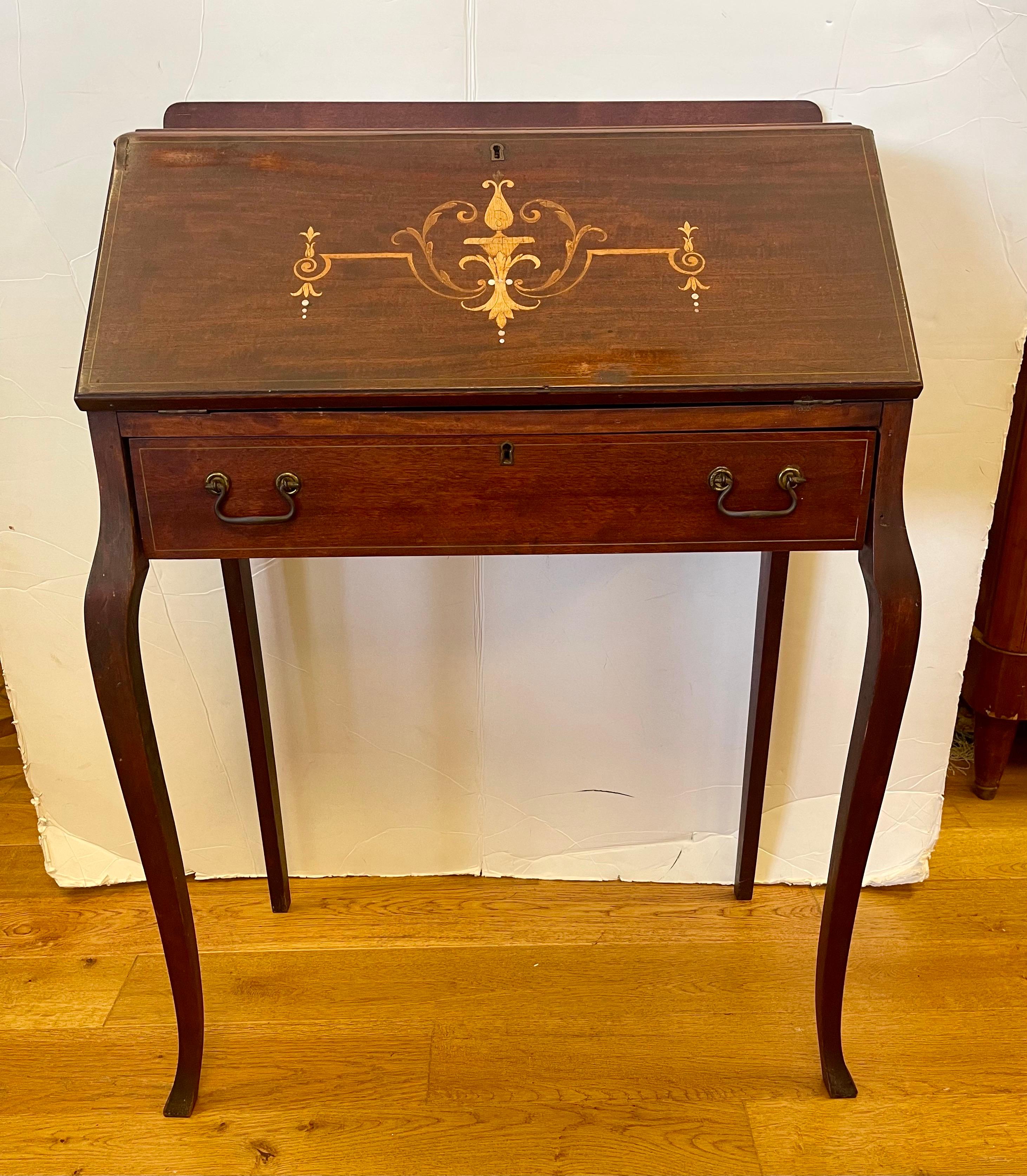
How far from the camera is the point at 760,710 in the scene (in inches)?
63.3

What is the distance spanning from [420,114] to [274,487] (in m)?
0.61

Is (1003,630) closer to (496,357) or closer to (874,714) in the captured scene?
(874,714)

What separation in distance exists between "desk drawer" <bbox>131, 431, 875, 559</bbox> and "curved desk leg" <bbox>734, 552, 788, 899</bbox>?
16.8 inches

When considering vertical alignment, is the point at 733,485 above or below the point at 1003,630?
above

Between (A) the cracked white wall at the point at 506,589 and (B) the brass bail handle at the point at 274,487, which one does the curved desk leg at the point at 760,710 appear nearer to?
(A) the cracked white wall at the point at 506,589

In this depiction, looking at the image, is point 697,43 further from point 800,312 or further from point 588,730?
point 588,730

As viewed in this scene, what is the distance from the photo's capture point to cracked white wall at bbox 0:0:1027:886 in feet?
4.53

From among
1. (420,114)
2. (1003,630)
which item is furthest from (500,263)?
(1003,630)

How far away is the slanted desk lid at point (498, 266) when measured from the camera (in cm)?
105

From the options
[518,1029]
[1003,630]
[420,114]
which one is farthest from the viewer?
[1003,630]

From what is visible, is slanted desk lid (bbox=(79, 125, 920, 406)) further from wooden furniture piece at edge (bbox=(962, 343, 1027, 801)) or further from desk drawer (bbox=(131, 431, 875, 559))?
wooden furniture piece at edge (bbox=(962, 343, 1027, 801))

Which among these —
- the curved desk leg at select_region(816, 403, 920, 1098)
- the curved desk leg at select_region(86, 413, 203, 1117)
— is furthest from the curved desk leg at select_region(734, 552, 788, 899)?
the curved desk leg at select_region(86, 413, 203, 1117)

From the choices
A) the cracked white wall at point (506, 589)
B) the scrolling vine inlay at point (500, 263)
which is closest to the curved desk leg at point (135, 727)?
the scrolling vine inlay at point (500, 263)

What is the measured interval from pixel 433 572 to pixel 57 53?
921 millimetres
